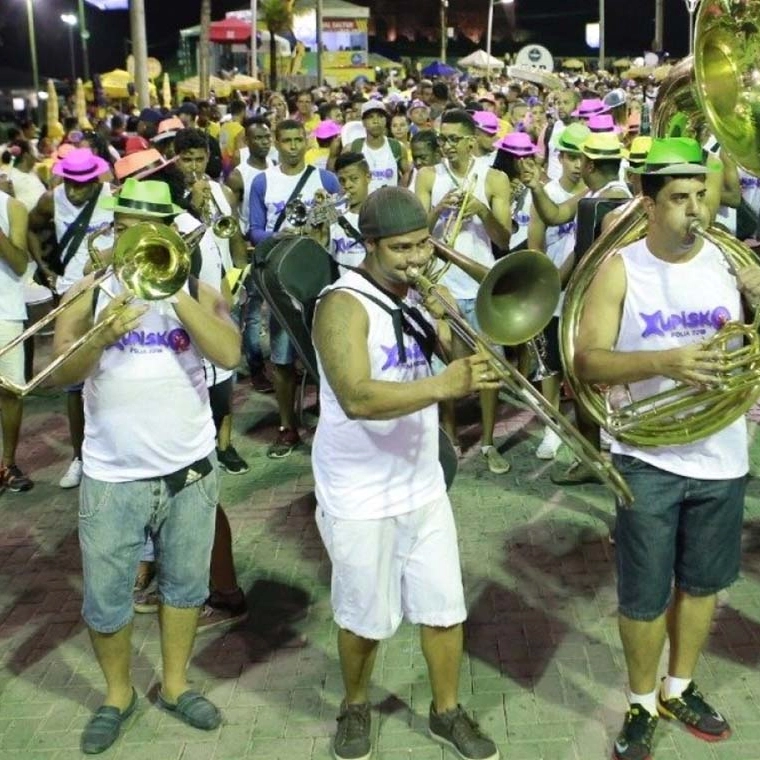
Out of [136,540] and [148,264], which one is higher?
[148,264]

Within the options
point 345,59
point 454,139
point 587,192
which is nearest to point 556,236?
point 587,192

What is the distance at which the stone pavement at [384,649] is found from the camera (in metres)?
3.95

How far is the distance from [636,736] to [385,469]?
4.45ft

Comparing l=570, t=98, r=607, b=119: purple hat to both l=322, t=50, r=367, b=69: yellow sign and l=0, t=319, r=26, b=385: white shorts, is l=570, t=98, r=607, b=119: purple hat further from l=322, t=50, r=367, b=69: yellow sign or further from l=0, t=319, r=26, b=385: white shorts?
l=322, t=50, r=367, b=69: yellow sign

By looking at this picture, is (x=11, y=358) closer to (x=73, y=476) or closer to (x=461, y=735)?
(x=73, y=476)

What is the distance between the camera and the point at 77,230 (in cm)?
660

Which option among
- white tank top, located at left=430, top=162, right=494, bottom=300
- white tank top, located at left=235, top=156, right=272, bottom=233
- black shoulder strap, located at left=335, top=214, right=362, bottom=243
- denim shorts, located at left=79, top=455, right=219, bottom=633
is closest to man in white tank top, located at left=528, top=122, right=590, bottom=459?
white tank top, located at left=430, top=162, right=494, bottom=300

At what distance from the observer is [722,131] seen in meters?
3.65

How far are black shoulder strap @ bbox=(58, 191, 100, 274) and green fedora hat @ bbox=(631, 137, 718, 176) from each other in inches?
162

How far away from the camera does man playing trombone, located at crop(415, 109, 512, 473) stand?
6.56 m

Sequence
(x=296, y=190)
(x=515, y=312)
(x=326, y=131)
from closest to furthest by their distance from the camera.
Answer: (x=515, y=312)
(x=296, y=190)
(x=326, y=131)

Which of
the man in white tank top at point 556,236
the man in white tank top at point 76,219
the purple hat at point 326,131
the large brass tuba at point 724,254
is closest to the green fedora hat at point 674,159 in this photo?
the large brass tuba at point 724,254

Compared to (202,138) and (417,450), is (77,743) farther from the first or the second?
(202,138)

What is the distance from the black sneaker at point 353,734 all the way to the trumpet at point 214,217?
205 centimetres
